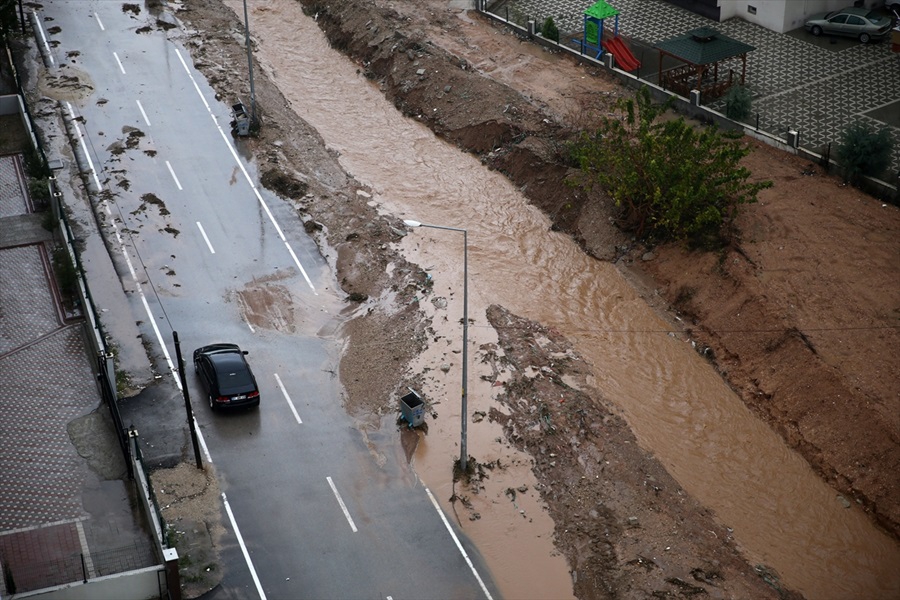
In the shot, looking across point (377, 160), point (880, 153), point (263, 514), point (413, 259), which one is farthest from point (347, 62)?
point (263, 514)

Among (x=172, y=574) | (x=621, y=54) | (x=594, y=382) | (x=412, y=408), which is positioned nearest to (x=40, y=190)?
(x=412, y=408)

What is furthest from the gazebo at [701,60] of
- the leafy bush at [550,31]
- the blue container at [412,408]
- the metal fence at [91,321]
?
the metal fence at [91,321]

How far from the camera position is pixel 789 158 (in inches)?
1528

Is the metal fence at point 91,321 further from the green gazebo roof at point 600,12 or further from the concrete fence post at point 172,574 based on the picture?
the green gazebo roof at point 600,12

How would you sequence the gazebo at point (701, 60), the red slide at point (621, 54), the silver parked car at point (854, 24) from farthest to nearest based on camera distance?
1. the red slide at point (621, 54)
2. the silver parked car at point (854, 24)
3. the gazebo at point (701, 60)

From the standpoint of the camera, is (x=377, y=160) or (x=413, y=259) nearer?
(x=413, y=259)

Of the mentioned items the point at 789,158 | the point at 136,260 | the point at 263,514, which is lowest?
the point at 263,514

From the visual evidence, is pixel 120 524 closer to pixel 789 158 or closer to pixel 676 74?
pixel 789 158

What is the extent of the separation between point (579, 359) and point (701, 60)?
52.5 ft

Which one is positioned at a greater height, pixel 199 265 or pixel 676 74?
pixel 676 74

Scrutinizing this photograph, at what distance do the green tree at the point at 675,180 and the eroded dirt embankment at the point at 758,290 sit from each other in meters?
0.90

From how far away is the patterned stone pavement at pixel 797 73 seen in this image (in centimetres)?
4091

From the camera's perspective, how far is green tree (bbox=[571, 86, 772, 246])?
35.0 meters

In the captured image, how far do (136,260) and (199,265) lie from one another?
2248 millimetres
